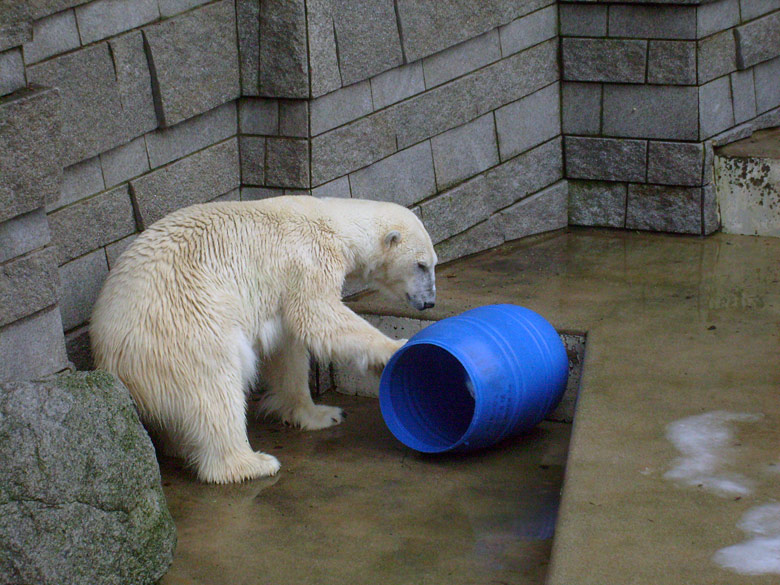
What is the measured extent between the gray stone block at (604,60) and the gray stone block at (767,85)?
803 millimetres

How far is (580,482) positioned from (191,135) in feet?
7.55

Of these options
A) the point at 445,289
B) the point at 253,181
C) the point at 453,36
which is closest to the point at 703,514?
the point at 445,289

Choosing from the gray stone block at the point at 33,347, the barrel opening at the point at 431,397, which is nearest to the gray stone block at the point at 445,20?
the barrel opening at the point at 431,397

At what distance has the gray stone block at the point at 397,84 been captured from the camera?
4.69 meters

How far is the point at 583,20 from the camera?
552 cm

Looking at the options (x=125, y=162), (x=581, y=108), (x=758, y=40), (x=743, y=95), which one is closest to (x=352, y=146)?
(x=125, y=162)

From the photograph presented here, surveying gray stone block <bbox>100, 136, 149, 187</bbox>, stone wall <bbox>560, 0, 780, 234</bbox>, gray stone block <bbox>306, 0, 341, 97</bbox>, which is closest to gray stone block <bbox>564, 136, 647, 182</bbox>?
stone wall <bbox>560, 0, 780, 234</bbox>

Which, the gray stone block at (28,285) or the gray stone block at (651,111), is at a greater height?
the gray stone block at (28,285)

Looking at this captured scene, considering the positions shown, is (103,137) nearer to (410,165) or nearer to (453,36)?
(410,165)

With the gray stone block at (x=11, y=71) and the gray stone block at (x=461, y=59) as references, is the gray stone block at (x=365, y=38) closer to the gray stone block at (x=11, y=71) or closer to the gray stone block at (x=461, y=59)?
the gray stone block at (x=461, y=59)

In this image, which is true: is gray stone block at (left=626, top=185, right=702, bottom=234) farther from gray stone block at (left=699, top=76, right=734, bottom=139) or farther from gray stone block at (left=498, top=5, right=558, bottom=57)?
gray stone block at (left=498, top=5, right=558, bottom=57)

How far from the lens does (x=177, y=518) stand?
338 centimetres

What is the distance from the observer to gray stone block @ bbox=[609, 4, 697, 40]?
5.25m

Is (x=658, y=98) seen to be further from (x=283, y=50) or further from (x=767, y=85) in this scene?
(x=283, y=50)
